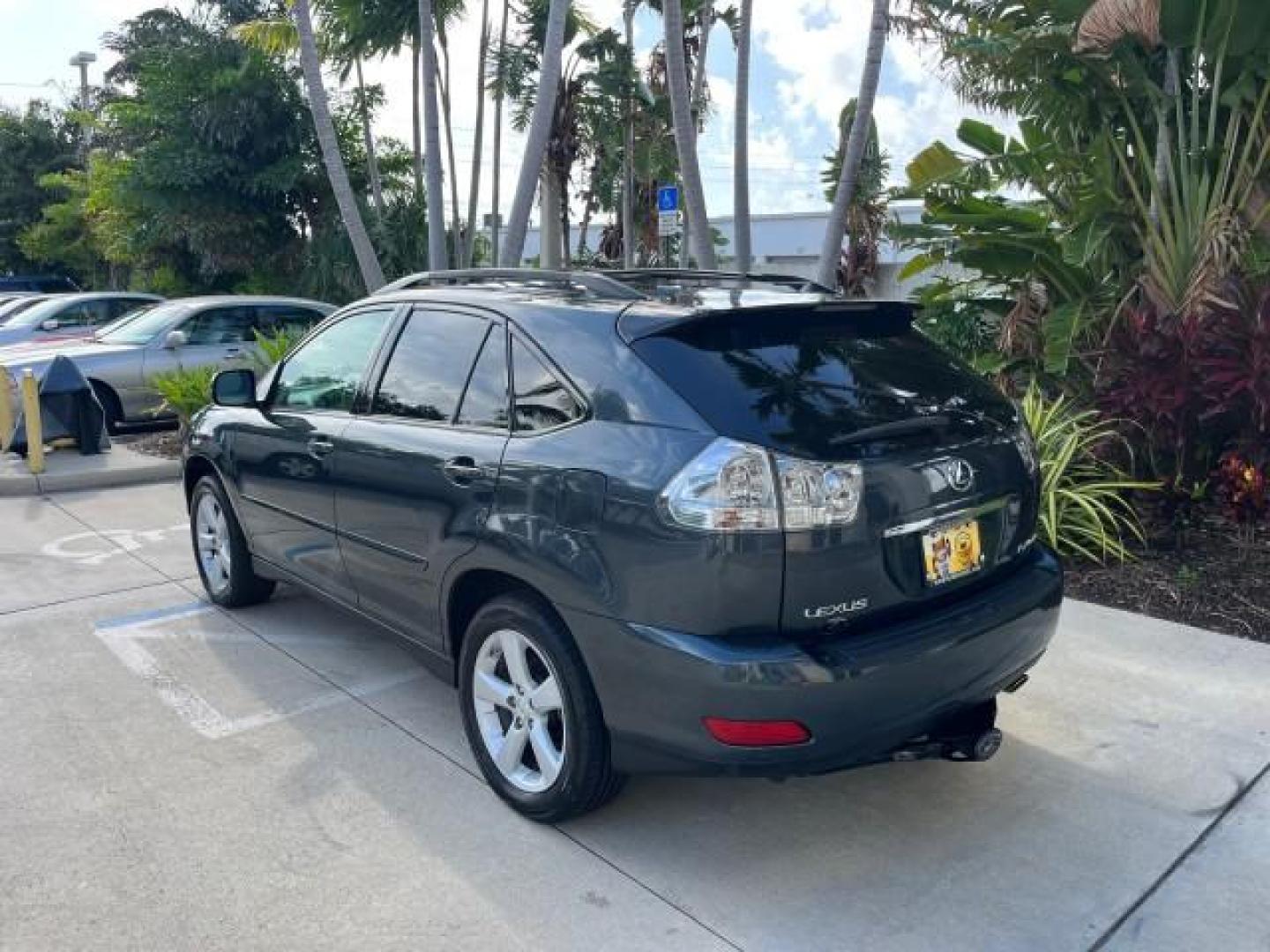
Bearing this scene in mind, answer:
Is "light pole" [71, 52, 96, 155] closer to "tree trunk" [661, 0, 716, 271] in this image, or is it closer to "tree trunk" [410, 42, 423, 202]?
"tree trunk" [410, 42, 423, 202]

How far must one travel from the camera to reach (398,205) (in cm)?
1933

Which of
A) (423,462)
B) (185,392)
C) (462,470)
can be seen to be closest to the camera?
(462,470)

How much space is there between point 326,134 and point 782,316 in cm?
971

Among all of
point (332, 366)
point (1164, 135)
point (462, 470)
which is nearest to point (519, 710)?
point (462, 470)

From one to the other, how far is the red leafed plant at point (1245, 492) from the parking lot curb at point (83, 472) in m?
8.18

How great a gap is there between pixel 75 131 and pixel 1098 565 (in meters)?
37.1

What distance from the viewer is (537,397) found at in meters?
3.33

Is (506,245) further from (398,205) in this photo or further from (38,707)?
(398,205)

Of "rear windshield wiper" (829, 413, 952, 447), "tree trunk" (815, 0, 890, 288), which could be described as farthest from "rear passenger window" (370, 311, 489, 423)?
"tree trunk" (815, 0, 890, 288)

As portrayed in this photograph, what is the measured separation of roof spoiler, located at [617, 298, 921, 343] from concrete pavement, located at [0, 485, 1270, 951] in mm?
1559

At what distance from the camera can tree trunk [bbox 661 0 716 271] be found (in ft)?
29.3

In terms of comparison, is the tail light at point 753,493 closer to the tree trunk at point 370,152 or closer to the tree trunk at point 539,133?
the tree trunk at point 539,133

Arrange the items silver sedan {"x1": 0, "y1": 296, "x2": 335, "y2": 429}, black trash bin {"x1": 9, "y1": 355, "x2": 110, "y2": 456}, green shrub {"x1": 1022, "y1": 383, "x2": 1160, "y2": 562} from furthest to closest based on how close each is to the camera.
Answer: silver sedan {"x1": 0, "y1": 296, "x2": 335, "y2": 429} < black trash bin {"x1": 9, "y1": 355, "x2": 110, "y2": 456} < green shrub {"x1": 1022, "y1": 383, "x2": 1160, "y2": 562}

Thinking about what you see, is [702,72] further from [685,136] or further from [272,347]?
[272,347]
